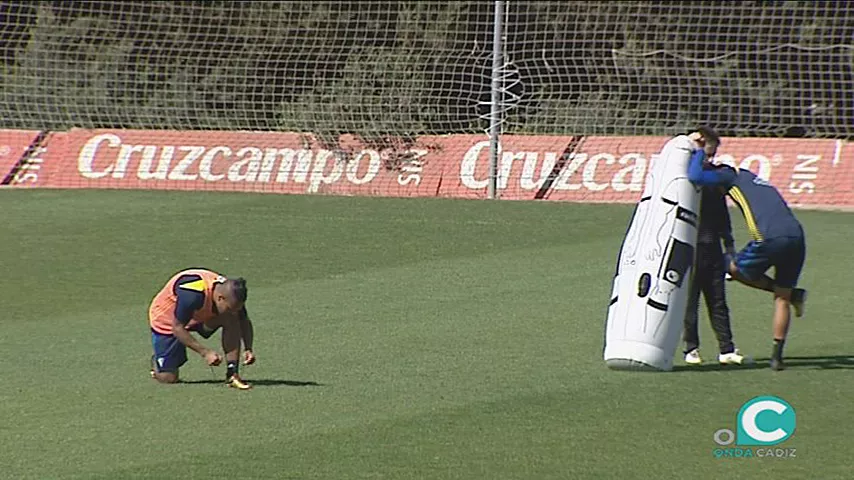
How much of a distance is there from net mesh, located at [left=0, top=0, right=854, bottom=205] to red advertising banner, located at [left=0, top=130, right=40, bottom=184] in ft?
0.13

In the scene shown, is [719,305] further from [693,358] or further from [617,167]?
[617,167]

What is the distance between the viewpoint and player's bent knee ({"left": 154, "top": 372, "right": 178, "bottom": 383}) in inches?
434

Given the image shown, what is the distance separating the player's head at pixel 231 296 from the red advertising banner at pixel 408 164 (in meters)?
12.7

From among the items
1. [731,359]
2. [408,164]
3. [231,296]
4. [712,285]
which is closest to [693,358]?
[731,359]

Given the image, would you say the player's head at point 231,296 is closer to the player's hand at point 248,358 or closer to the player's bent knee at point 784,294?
the player's hand at point 248,358

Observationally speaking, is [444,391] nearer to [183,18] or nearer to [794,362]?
[794,362]

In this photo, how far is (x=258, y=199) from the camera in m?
23.0

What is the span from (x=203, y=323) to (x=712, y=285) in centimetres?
380

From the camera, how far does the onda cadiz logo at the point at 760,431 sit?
361 inches

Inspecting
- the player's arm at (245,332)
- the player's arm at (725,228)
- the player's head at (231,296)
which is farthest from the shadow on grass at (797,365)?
the player's head at (231,296)

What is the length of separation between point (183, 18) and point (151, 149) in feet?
26.4

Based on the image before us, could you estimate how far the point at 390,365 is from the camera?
11719 mm

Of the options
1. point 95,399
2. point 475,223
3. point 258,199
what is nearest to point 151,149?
point 258,199

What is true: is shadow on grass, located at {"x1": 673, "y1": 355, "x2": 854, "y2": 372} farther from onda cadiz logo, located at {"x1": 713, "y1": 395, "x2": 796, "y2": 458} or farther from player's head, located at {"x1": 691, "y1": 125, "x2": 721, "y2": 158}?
player's head, located at {"x1": 691, "y1": 125, "x2": 721, "y2": 158}
